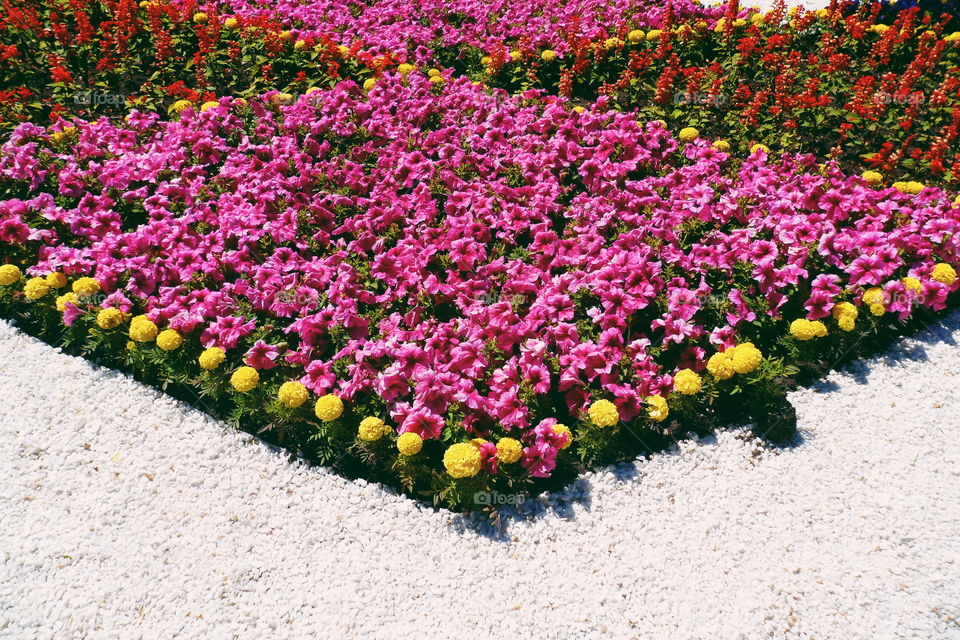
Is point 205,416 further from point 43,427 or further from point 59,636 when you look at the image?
point 59,636

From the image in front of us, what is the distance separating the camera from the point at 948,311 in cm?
479

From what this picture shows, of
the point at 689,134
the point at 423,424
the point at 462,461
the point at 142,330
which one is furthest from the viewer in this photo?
the point at 689,134

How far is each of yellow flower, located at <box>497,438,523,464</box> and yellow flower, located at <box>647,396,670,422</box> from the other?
93cm

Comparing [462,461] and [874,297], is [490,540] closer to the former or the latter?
[462,461]

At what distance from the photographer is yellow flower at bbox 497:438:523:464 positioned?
362cm

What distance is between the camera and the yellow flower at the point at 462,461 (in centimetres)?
353

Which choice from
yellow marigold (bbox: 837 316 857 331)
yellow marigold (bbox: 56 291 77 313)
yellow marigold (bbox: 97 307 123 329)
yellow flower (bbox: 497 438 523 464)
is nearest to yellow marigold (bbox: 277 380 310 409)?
yellow flower (bbox: 497 438 523 464)

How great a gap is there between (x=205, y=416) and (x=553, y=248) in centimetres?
289

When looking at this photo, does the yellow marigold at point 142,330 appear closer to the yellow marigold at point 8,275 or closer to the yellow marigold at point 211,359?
the yellow marigold at point 211,359

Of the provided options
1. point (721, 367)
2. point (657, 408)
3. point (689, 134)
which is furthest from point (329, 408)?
point (689, 134)

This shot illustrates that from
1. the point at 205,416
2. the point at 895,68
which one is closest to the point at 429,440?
the point at 205,416

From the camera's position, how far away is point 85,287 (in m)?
4.64

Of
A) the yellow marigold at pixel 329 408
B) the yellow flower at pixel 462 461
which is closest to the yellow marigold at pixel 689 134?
the yellow flower at pixel 462 461

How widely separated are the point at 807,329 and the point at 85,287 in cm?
530
